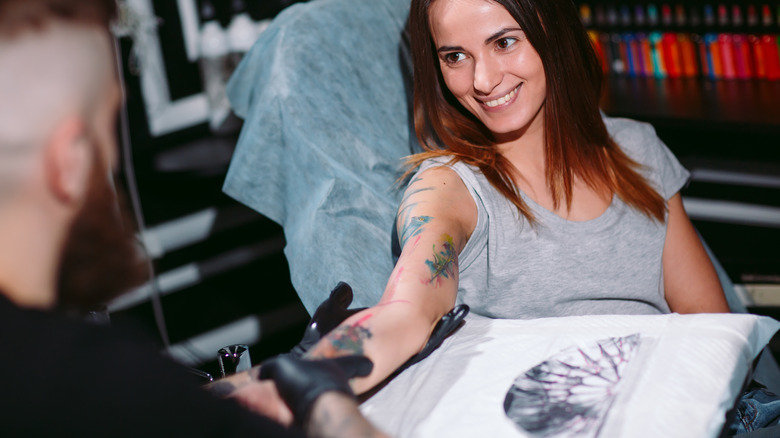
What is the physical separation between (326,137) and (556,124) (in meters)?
0.44

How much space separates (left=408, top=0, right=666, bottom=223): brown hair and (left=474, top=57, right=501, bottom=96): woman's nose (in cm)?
8

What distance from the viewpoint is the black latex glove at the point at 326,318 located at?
0.89 meters

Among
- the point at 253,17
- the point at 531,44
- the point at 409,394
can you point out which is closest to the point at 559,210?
the point at 531,44

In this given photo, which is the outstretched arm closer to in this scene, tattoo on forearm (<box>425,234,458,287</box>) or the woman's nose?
tattoo on forearm (<box>425,234,458,287</box>)

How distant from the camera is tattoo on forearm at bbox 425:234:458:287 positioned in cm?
99

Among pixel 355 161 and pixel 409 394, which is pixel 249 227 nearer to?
pixel 355 161

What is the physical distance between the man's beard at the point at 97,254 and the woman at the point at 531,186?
1.47ft

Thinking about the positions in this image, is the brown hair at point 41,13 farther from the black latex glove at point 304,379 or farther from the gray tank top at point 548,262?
the gray tank top at point 548,262

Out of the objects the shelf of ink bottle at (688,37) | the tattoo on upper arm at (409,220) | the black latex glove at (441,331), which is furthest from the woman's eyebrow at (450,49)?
the shelf of ink bottle at (688,37)

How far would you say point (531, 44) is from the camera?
1191 mm

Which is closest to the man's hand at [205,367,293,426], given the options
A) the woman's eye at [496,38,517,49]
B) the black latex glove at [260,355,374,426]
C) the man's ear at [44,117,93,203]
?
the black latex glove at [260,355,374,426]

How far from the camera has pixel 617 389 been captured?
0.83 m

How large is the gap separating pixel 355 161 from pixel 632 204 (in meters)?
0.52

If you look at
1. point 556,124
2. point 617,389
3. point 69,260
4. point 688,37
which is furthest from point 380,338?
point 688,37
